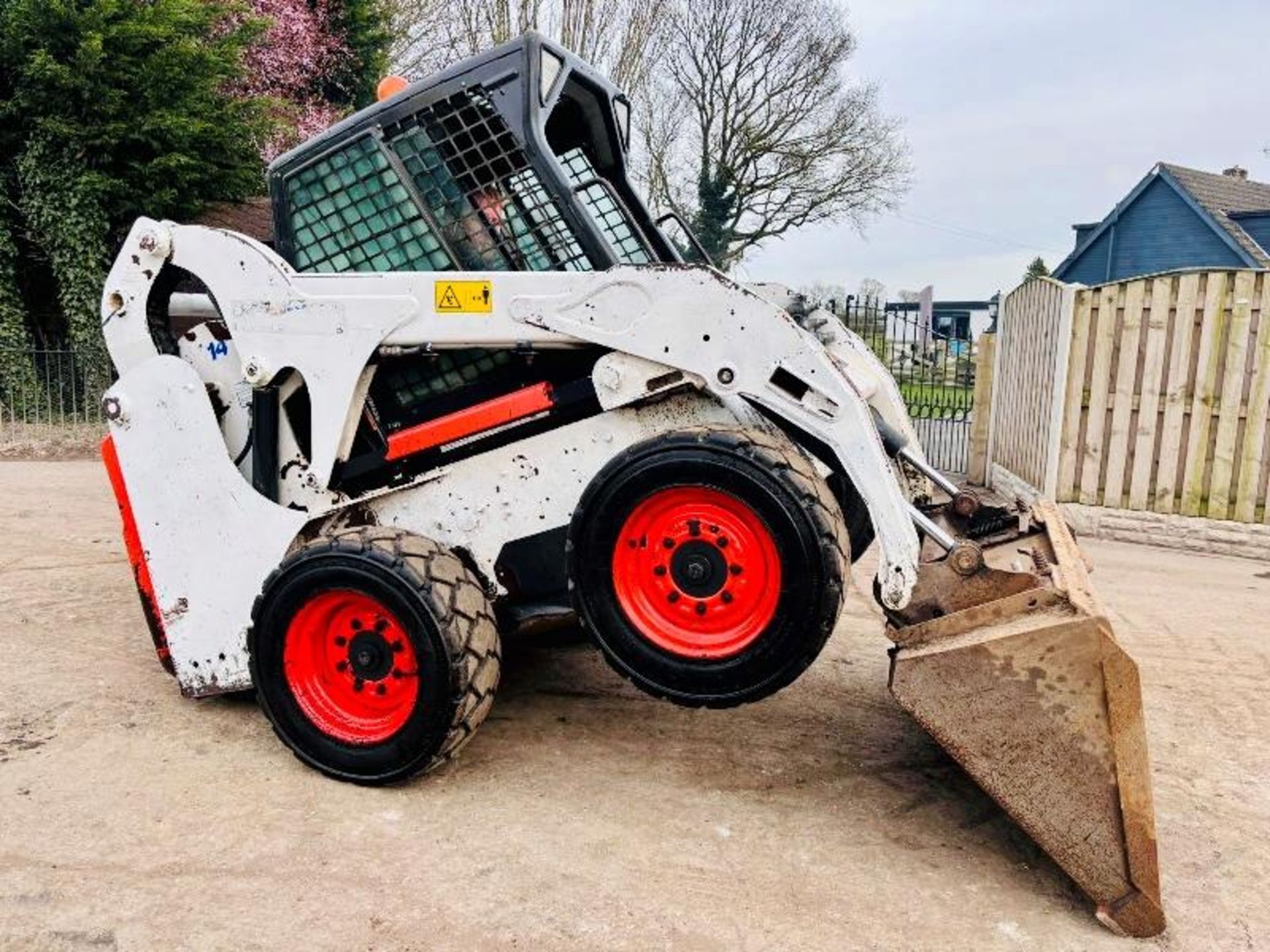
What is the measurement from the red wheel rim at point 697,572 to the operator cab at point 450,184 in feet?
3.11

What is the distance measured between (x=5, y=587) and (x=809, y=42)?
29.0 m

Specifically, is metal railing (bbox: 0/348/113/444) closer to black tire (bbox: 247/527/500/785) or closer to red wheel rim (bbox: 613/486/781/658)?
black tire (bbox: 247/527/500/785)

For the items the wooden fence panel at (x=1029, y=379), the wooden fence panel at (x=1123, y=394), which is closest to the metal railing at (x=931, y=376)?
the wooden fence panel at (x=1029, y=379)

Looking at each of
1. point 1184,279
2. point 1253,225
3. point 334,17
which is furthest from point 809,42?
point 1184,279

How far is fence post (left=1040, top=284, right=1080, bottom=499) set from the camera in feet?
26.9

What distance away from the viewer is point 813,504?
284 centimetres

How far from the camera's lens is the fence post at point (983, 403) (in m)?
10.4

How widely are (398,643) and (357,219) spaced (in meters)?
1.54

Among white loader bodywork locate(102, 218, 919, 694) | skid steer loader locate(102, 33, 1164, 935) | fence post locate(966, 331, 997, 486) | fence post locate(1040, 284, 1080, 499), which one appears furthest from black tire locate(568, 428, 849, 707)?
fence post locate(966, 331, 997, 486)

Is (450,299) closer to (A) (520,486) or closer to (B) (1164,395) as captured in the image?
(A) (520,486)

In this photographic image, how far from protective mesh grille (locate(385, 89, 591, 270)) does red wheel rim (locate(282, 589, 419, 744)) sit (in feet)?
4.11

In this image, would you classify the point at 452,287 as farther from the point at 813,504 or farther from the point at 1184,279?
the point at 1184,279

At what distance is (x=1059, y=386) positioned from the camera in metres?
8.27

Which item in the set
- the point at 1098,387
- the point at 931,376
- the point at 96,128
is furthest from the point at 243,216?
the point at 1098,387
